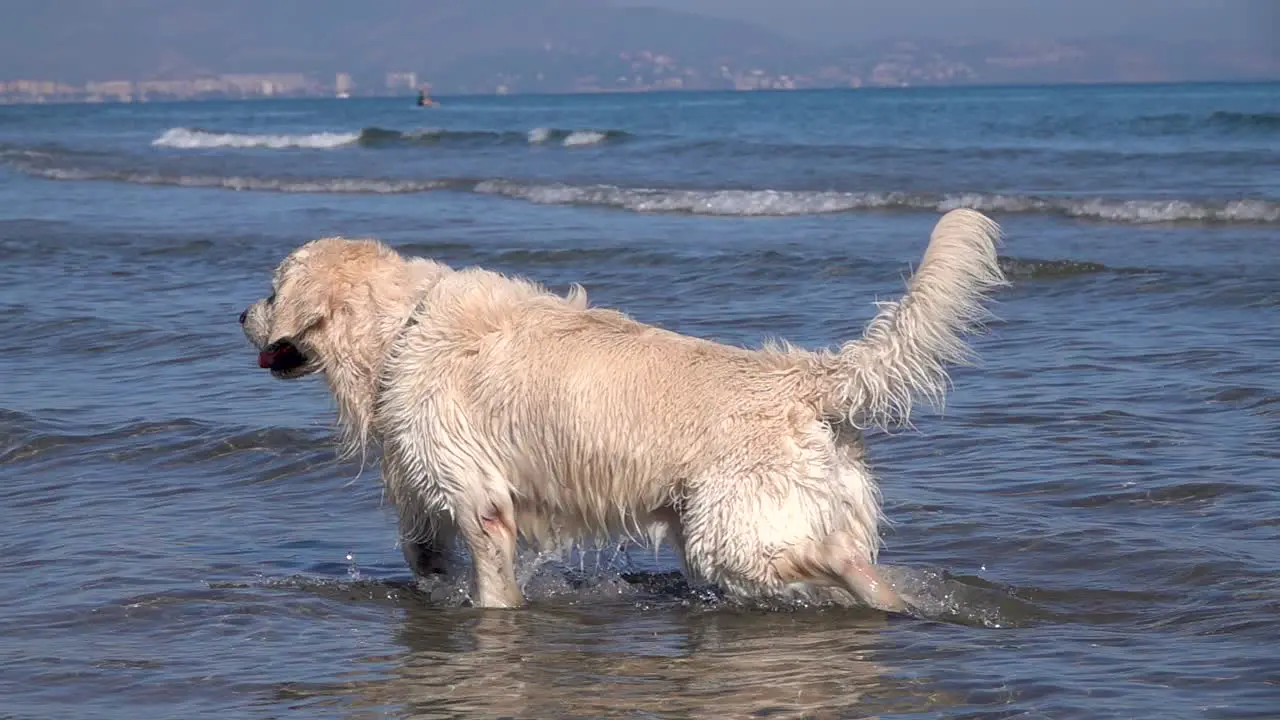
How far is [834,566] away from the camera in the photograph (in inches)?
199

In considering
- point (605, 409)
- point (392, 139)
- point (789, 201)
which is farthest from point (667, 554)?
point (392, 139)

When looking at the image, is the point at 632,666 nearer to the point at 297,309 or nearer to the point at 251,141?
the point at 297,309

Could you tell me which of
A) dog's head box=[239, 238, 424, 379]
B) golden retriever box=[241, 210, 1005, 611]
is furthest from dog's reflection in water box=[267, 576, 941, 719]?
dog's head box=[239, 238, 424, 379]

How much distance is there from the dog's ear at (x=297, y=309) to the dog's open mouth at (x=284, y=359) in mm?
59

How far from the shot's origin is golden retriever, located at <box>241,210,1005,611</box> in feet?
16.4

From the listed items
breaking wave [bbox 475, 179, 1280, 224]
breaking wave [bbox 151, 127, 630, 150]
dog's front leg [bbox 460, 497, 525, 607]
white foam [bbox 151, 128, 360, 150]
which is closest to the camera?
dog's front leg [bbox 460, 497, 525, 607]

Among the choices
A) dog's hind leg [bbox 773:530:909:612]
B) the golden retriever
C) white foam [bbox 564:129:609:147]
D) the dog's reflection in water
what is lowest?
the dog's reflection in water

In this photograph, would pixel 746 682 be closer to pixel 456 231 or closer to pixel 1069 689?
pixel 1069 689

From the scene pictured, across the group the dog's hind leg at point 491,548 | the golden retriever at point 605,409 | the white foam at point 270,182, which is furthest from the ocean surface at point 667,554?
the white foam at point 270,182

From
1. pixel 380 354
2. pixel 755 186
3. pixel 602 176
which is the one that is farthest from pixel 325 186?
pixel 380 354

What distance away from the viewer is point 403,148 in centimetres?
3741

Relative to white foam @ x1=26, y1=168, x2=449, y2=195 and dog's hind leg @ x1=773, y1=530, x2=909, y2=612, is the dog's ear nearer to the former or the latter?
dog's hind leg @ x1=773, y1=530, x2=909, y2=612

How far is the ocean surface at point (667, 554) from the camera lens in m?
4.91

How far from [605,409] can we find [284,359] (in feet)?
5.00
